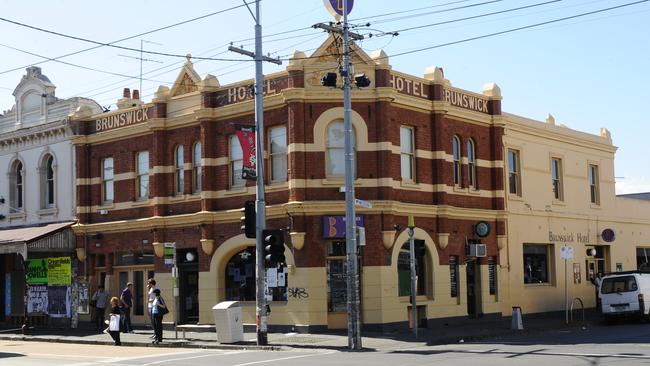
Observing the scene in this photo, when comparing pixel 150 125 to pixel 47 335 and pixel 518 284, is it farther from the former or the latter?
pixel 518 284

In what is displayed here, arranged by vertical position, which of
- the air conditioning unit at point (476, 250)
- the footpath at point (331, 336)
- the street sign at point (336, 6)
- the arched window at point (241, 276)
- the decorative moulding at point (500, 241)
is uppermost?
the street sign at point (336, 6)

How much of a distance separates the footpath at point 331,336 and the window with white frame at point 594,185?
7.42 meters

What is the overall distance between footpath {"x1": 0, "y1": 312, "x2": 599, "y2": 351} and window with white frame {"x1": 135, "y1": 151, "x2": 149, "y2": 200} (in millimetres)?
5166

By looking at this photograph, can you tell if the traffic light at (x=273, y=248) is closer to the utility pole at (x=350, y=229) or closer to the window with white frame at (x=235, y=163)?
the utility pole at (x=350, y=229)

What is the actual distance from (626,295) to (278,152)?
13.4m

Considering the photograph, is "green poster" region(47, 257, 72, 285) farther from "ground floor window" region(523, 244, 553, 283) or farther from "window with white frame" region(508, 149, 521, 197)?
"ground floor window" region(523, 244, 553, 283)

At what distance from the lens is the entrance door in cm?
3148

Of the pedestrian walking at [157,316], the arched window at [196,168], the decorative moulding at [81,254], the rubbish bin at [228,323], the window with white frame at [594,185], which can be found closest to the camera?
the rubbish bin at [228,323]

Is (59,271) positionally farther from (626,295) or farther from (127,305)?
(626,295)

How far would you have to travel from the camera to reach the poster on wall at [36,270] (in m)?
35.1

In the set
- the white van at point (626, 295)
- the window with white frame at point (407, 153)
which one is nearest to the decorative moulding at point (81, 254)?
the window with white frame at point (407, 153)

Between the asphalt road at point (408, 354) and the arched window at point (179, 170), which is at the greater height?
the arched window at point (179, 170)

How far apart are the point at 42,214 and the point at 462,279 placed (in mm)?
17626

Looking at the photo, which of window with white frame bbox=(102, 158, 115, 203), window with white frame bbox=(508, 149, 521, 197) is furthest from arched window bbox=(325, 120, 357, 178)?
window with white frame bbox=(102, 158, 115, 203)
